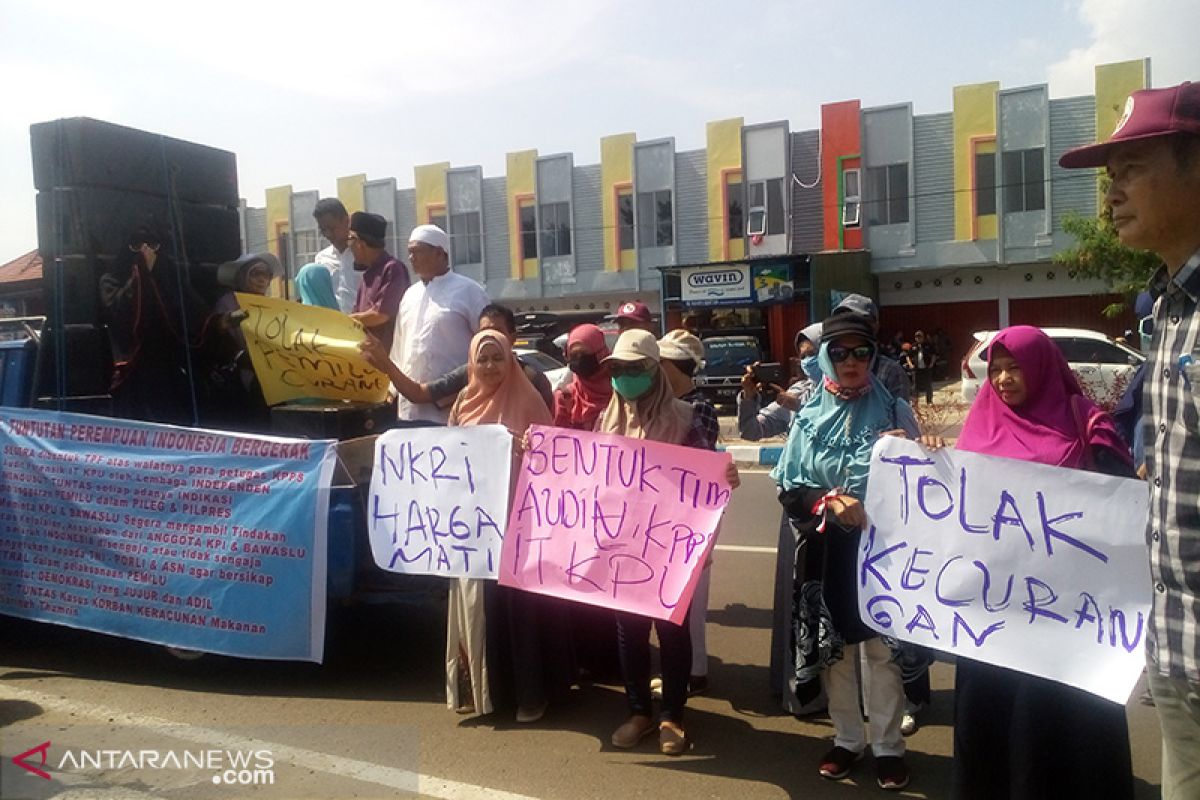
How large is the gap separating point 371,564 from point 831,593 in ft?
7.60

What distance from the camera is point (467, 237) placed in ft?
121

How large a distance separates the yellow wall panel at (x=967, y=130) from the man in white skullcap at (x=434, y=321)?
27.1 metres

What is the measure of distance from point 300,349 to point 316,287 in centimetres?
92

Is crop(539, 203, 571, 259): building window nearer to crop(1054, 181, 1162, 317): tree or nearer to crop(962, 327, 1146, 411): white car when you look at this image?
crop(1054, 181, 1162, 317): tree

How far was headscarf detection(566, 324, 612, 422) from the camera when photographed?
4547mm

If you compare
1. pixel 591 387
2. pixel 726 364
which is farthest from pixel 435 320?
pixel 726 364

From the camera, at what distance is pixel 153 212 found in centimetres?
593

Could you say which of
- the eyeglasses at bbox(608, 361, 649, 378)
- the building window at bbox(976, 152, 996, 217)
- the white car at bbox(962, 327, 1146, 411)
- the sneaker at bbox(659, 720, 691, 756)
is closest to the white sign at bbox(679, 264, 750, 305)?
the white car at bbox(962, 327, 1146, 411)

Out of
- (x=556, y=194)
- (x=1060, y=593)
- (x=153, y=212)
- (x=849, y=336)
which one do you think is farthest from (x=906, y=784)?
(x=556, y=194)

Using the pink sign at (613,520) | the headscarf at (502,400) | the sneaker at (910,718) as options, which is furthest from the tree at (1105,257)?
the pink sign at (613,520)

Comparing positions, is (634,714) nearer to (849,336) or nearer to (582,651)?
(582,651)

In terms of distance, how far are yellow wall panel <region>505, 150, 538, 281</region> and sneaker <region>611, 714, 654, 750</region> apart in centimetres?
3208

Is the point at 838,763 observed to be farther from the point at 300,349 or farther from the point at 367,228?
the point at 367,228

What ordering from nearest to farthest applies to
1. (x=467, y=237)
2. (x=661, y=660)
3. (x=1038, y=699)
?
(x=1038, y=699) → (x=661, y=660) → (x=467, y=237)
